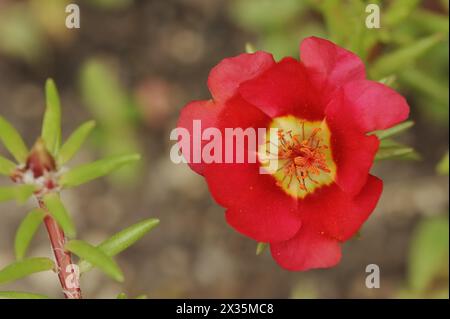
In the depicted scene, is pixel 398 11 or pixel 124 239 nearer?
pixel 124 239

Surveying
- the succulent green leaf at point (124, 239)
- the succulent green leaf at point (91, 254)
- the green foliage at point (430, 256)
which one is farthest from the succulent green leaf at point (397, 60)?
the succulent green leaf at point (91, 254)

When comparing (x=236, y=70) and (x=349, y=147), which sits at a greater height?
(x=236, y=70)

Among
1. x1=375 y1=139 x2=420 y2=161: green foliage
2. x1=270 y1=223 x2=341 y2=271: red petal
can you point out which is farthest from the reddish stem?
x1=375 y1=139 x2=420 y2=161: green foliage

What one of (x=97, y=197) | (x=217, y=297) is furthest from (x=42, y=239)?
(x=217, y=297)

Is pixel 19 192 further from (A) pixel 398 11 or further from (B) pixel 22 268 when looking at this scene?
(A) pixel 398 11

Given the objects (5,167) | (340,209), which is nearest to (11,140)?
(5,167)

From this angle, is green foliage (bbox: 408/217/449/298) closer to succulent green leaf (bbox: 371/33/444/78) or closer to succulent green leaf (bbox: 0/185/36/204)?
succulent green leaf (bbox: 371/33/444/78)

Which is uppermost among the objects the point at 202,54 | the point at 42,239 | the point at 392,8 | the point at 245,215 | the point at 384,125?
the point at 202,54

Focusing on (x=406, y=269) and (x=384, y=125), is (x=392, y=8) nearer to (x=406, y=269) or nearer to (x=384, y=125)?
(x=384, y=125)
